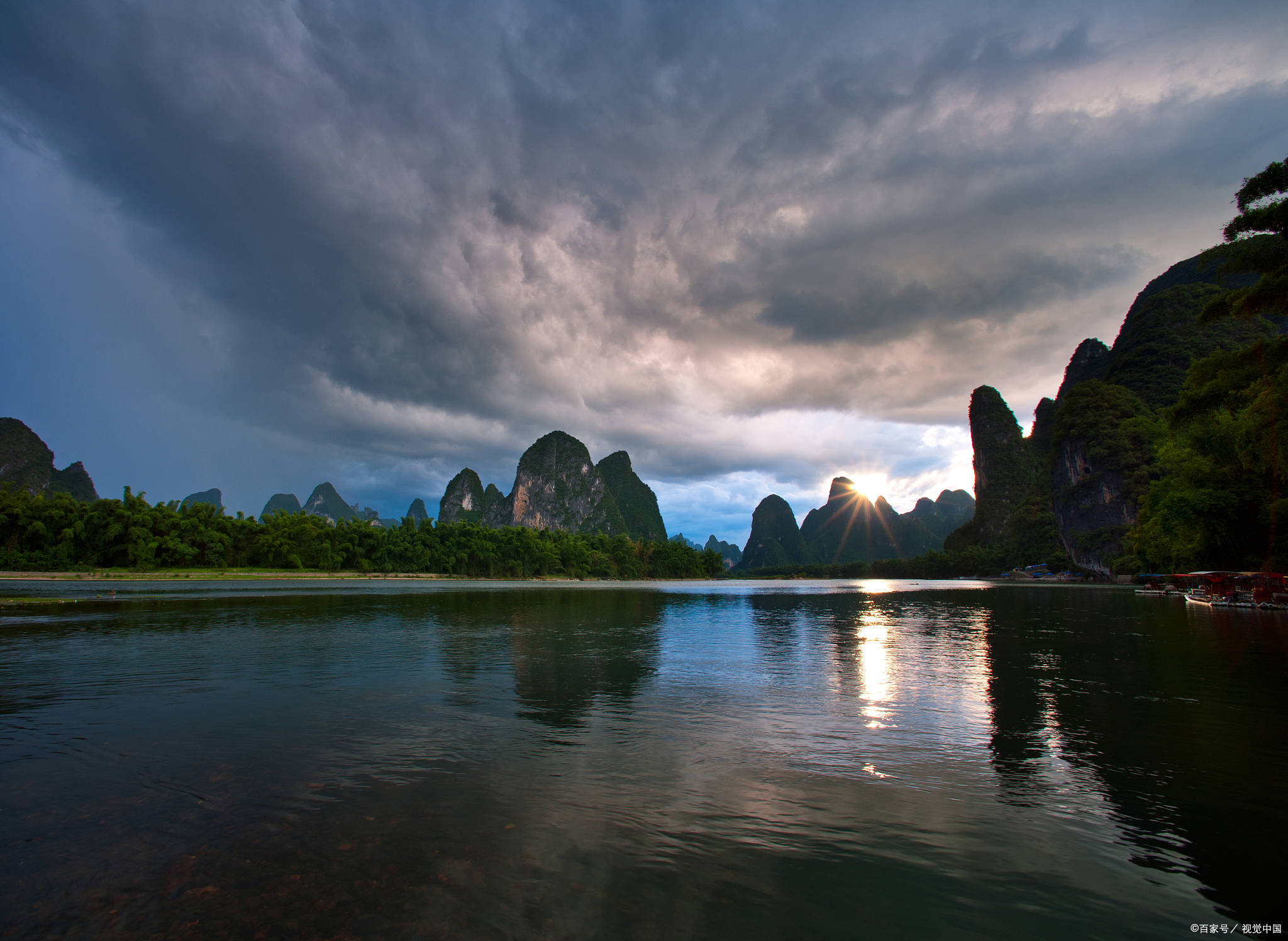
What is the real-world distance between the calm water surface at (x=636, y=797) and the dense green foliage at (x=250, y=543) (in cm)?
8286

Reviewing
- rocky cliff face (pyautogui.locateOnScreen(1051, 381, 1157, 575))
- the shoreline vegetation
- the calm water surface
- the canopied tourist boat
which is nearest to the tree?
the calm water surface

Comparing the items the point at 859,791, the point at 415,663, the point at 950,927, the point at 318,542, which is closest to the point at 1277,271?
the point at 859,791

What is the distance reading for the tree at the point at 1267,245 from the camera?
20.4 m

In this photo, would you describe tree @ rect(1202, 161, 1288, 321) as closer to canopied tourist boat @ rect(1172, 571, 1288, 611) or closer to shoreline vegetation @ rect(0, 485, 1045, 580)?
canopied tourist boat @ rect(1172, 571, 1288, 611)

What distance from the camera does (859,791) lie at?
841cm

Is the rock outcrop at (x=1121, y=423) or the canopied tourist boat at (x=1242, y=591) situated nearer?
the canopied tourist boat at (x=1242, y=591)

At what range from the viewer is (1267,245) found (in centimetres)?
2142

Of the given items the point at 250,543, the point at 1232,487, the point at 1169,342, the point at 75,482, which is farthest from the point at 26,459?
the point at 1169,342

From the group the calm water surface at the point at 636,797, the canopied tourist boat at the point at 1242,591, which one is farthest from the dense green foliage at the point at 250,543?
the canopied tourist boat at the point at 1242,591

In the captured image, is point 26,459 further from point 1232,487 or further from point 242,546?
point 1232,487

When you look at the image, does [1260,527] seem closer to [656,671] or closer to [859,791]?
[656,671]

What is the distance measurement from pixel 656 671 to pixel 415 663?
8378 millimetres

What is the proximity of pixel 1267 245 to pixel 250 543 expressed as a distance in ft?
418

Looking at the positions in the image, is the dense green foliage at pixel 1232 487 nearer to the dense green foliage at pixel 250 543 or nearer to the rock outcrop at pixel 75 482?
the dense green foliage at pixel 250 543
